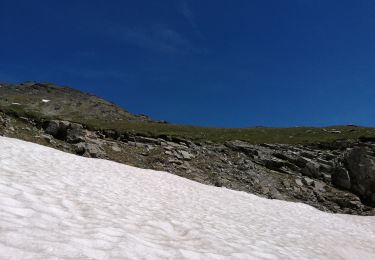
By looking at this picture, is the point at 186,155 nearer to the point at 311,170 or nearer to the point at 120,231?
the point at 311,170

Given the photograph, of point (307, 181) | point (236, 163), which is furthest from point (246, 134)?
point (307, 181)

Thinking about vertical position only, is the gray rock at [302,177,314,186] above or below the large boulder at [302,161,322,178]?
below

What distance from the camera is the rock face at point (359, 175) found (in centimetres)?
3903

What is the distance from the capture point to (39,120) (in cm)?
4016

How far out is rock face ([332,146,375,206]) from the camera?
39031 mm

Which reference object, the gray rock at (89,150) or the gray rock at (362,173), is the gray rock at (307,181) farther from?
the gray rock at (89,150)

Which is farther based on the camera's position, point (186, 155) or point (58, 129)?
point (186, 155)

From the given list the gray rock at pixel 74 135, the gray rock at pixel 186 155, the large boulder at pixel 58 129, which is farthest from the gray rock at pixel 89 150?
the gray rock at pixel 186 155

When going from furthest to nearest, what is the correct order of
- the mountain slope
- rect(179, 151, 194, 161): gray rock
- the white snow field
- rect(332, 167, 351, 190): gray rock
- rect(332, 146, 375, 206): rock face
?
the mountain slope → rect(332, 167, 351, 190): gray rock → rect(179, 151, 194, 161): gray rock → rect(332, 146, 375, 206): rock face → the white snow field

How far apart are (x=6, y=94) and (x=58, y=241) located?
6720 inches

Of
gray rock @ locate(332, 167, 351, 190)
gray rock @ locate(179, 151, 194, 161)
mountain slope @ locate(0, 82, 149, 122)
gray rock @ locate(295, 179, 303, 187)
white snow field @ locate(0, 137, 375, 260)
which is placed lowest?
white snow field @ locate(0, 137, 375, 260)

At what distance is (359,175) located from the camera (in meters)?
40.6

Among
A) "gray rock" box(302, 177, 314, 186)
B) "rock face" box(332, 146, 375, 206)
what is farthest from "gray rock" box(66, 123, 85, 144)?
"rock face" box(332, 146, 375, 206)

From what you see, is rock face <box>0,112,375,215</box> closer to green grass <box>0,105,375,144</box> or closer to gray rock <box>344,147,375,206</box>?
gray rock <box>344,147,375,206</box>
